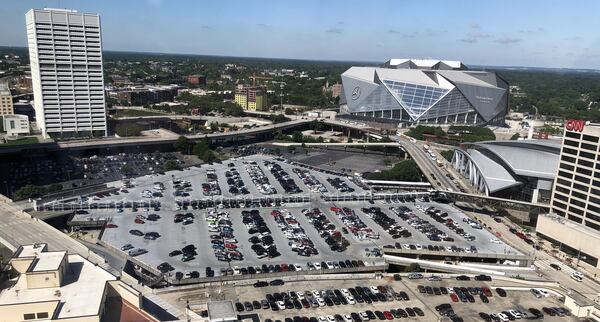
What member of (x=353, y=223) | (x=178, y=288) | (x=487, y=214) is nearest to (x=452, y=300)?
(x=353, y=223)

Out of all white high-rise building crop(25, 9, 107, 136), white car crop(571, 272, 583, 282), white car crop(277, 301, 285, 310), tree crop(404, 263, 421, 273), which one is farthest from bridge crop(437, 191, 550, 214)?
white high-rise building crop(25, 9, 107, 136)

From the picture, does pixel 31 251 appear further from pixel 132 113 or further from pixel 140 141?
pixel 132 113

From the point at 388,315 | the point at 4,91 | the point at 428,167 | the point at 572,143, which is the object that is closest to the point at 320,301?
the point at 388,315

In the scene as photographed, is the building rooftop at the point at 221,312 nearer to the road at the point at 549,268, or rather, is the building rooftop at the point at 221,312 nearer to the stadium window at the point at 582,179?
the road at the point at 549,268

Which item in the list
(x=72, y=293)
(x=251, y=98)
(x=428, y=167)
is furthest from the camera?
(x=251, y=98)

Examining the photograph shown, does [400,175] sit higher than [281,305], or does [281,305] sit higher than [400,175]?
[400,175]

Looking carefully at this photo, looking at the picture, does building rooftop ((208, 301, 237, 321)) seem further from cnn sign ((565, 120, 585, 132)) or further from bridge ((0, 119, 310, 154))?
bridge ((0, 119, 310, 154))

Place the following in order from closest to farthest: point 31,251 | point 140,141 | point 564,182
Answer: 1. point 31,251
2. point 564,182
3. point 140,141

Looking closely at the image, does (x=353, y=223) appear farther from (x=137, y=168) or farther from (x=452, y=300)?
(x=137, y=168)
